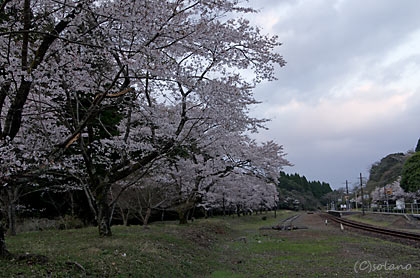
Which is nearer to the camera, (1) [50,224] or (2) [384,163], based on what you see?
(1) [50,224]

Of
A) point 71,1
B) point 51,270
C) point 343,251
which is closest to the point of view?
point 51,270

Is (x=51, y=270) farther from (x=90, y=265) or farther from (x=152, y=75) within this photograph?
(x=152, y=75)

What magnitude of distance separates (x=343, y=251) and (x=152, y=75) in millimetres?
9742

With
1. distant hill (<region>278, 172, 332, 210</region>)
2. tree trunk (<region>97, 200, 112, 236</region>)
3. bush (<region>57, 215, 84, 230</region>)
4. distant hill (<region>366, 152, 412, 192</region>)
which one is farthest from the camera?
distant hill (<region>278, 172, 332, 210</region>)

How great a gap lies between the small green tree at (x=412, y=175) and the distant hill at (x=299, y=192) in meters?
54.2

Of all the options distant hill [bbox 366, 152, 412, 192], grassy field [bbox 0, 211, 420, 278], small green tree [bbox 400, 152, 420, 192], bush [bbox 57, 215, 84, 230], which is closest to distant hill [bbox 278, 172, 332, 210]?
distant hill [bbox 366, 152, 412, 192]

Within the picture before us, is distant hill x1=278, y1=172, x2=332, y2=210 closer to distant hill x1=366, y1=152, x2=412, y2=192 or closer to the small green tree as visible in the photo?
distant hill x1=366, y1=152, x2=412, y2=192

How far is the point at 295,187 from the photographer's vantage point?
119375 mm

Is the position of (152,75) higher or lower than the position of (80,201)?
higher

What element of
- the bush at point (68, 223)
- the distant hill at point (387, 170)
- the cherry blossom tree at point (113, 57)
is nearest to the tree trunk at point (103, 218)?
the cherry blossom tree at point (113, 57)

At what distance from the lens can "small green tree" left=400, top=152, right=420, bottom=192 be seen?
38312 millimetres

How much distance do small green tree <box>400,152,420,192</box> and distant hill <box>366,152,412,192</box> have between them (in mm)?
29743

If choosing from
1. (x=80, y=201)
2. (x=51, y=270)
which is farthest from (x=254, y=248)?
(x=80, y=201)

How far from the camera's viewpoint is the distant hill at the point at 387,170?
73131 mm
